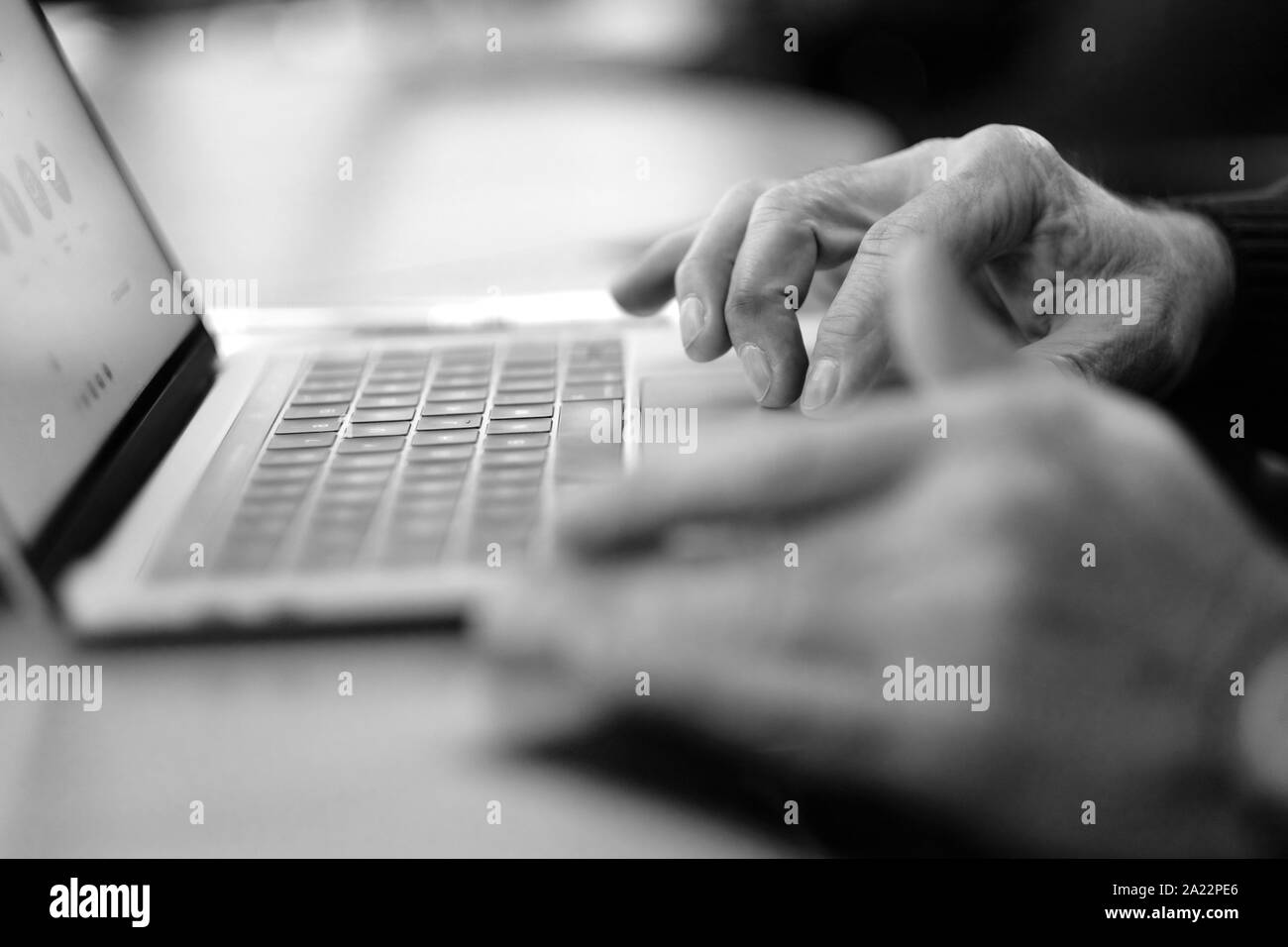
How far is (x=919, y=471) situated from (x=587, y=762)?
0.39 ft

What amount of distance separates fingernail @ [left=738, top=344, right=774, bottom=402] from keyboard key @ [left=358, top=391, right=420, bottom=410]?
0.15m

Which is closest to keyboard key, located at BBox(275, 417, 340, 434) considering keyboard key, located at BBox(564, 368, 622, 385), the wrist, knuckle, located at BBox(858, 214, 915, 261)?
keyboard key, located at BBox(564, 368, 622, 385)

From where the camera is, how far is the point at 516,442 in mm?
413

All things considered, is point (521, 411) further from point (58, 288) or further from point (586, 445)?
point (58, 288)

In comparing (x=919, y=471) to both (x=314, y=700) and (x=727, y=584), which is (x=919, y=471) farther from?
(x=314, y=700)

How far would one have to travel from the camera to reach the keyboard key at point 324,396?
0.46m

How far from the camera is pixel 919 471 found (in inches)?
10.1

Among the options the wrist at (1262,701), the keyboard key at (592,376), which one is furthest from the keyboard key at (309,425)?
the wrist at (1262,701)

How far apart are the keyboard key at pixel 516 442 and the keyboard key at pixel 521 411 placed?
2cm

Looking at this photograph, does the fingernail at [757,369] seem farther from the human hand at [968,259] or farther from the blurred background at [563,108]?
the blurred background at [563,108]

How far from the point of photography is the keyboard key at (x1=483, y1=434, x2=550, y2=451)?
1.34ft

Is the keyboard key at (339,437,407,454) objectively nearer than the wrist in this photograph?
No

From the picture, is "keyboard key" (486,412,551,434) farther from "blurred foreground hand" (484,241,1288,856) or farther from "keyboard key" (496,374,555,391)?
"blurred foreground hand" (484,241,1288,856)
